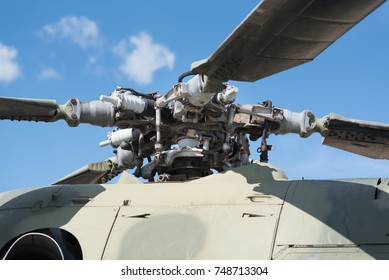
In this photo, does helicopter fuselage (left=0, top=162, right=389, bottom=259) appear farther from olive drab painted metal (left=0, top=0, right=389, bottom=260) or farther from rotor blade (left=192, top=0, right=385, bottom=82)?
rotor blade (left=192, top=0, right=385, bottom=82)

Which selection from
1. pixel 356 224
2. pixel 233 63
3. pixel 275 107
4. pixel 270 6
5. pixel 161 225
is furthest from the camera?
pixel 275 107

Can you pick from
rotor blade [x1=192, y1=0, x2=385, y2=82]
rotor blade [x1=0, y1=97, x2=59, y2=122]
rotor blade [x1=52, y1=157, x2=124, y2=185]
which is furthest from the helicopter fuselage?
rotor blade [x1=52, y1=157, x2=124, y2=185]

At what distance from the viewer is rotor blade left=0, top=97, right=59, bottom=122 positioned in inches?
277

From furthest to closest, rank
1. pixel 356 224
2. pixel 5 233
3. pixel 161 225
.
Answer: pixel 5 233
pixel 161 225
pixel 356 224

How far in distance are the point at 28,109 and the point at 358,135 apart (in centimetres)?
344

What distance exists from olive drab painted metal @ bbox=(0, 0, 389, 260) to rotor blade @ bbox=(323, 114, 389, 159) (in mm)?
12

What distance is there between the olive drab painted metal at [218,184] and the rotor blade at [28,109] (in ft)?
0.04

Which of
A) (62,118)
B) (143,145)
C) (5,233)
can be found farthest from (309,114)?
(5,233)

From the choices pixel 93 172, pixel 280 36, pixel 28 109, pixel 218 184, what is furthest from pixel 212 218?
pixel 93 172

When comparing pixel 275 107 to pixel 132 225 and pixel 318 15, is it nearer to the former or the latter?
pixel 132 225

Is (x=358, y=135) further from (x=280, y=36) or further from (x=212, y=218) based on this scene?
(x=280, y=36)

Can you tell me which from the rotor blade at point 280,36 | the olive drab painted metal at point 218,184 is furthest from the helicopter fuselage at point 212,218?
the rotor blade at point 280,36

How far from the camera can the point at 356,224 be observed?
5.96 metres
